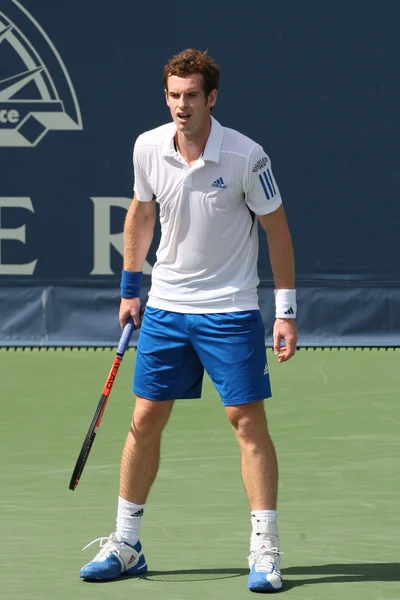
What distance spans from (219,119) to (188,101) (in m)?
4.42

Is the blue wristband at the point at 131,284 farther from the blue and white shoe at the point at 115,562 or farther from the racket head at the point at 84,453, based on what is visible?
the blue and white shoe at the point at 115,562

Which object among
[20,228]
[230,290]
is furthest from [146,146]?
[20,228]

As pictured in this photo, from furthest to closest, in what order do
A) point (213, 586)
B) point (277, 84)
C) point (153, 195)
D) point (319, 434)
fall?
1. point (277, 84)
2. point (319, 434)
3. point (153, 195)
4. point (213, 586)

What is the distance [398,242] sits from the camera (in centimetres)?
848

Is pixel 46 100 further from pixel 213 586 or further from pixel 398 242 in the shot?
pixel 213 586

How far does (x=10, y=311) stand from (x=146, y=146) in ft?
14.8

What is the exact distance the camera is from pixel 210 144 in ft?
13.4

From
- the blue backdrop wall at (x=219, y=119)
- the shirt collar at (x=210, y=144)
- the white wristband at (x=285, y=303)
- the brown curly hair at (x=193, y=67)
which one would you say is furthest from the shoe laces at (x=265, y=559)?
the blue backdrop wall at (x=219, y=119)

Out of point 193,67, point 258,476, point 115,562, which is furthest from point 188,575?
point 193,67

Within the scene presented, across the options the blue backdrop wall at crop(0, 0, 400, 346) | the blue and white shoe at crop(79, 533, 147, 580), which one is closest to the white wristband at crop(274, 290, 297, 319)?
the blue and white shoe at crop(79, 533, 147, 580)

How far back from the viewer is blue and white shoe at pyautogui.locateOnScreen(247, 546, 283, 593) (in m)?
3.90

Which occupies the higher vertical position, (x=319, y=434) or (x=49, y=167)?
(x=49, y=167)

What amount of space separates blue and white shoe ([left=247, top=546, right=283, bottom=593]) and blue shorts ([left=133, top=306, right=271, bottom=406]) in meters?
0.45

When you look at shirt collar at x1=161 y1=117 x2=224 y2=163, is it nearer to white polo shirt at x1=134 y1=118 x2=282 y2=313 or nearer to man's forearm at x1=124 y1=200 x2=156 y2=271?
white polo shirt at x1=134 y1=118 x2=282 y2=313
